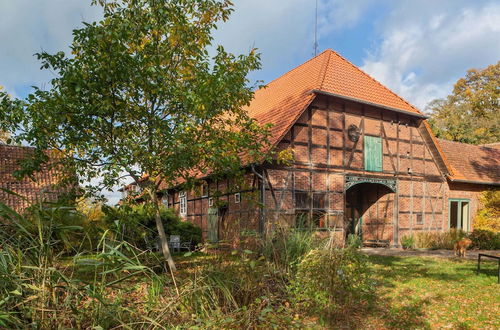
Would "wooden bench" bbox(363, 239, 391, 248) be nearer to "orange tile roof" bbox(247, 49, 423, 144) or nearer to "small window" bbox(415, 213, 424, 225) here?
"small window" bbox(415, 213, 424, 225)

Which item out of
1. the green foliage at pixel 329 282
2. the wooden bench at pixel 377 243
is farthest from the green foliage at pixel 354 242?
the wooden bench at pixel 377 243

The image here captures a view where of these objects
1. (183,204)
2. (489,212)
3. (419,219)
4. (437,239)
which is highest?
(183,204)

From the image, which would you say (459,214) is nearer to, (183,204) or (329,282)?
(183,204)

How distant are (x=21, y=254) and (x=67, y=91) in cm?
475

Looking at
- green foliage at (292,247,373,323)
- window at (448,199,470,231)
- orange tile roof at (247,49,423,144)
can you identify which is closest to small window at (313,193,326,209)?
orange tile roof at (247,49,423,144)

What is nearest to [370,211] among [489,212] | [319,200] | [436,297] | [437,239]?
[437,239]

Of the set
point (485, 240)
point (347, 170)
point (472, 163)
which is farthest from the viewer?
point (472, 163)

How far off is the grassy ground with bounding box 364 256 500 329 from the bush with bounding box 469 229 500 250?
6.16 m

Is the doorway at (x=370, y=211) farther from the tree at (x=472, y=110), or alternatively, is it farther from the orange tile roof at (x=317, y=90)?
the tree at (x=472, y=110)

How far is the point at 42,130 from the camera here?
653 cm

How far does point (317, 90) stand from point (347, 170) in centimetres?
335

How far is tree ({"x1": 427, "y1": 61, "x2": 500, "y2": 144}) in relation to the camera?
28.6 metres

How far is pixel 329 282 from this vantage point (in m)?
5.11

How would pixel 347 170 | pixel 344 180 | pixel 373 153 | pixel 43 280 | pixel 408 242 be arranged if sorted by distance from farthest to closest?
pixel 408 242, pixel 373 153, pixel 347 170, pixel 344 180, pixel 43 280
